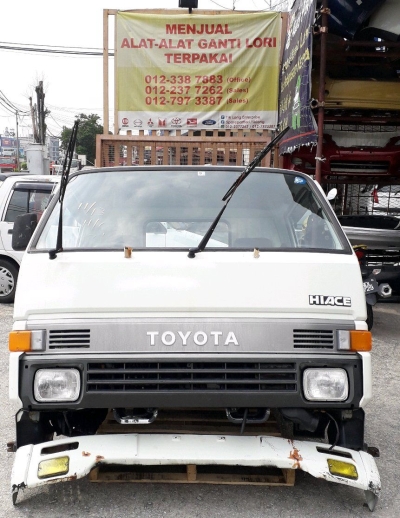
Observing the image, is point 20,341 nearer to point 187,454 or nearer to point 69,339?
point 69,339

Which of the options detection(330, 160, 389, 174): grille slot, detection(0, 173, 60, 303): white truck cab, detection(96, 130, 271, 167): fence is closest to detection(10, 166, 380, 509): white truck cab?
detection(330, 160, 389, 174): grille slot

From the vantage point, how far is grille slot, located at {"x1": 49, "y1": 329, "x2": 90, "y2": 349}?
300cm

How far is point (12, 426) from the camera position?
14.6ft

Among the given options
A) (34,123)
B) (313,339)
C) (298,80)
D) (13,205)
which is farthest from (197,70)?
(34,123)

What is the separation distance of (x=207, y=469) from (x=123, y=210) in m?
1.64

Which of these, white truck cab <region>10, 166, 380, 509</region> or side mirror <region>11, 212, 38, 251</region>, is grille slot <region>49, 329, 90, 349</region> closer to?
white truck cab <region>10, 166, 380, 509</region>

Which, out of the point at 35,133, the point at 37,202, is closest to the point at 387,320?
the point at 37,202

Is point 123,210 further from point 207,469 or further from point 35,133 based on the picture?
point 35,133

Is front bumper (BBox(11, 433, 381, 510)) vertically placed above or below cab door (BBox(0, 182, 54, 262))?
below

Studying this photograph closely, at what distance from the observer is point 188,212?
12.7ft

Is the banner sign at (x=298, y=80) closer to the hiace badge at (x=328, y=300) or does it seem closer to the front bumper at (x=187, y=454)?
the hiace badge at (x=328, y=300)

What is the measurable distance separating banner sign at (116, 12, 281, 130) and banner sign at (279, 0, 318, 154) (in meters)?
0.59

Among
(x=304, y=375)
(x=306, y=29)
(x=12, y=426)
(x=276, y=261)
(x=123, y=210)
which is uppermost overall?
(x=306, y=29)

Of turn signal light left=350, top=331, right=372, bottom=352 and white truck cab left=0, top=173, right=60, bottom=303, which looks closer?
turn signal light left=350, top=331, right=372, bottom=352
